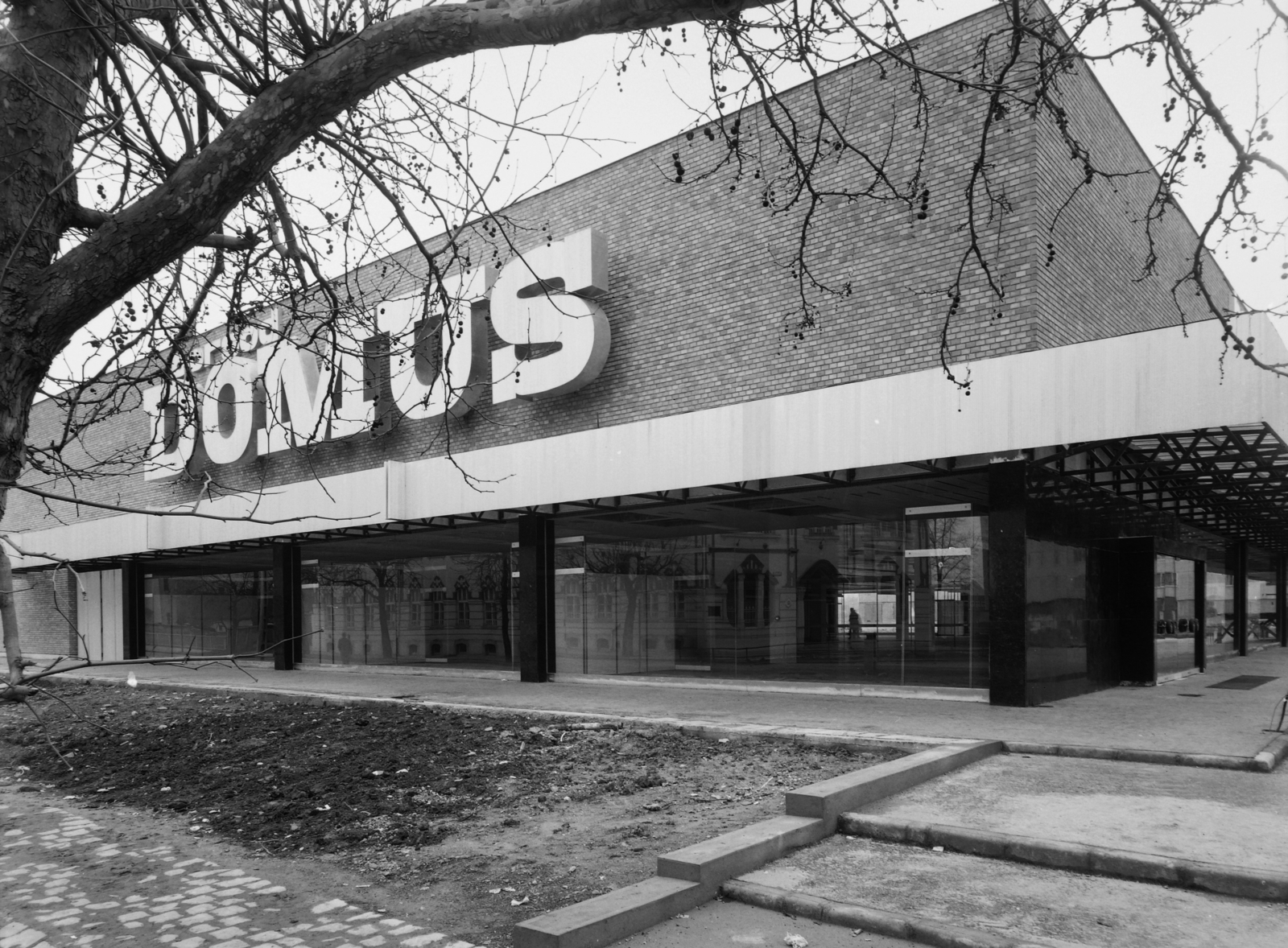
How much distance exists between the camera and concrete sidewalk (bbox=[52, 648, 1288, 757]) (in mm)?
10664

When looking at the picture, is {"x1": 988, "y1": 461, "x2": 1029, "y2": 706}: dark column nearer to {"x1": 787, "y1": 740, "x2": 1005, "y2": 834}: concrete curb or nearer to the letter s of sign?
{"x1": 787, "y1": 740, "x2": 1005, "y2": 834}: concrete curb

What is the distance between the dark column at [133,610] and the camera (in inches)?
1185

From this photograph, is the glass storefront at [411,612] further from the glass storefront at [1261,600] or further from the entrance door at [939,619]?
the glass storefront at [1261,600]

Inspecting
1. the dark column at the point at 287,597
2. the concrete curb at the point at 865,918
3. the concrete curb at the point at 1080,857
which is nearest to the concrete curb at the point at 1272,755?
the concrete curb at the point at 1080,857

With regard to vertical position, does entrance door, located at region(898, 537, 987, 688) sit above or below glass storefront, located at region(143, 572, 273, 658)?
above

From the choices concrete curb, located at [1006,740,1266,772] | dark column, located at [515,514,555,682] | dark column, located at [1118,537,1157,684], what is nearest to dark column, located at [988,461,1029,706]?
concrete curb, located at [1006,740,1266,772]

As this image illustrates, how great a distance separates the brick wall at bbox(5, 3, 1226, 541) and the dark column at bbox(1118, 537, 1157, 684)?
3.80m

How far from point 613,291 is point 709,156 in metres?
3.08

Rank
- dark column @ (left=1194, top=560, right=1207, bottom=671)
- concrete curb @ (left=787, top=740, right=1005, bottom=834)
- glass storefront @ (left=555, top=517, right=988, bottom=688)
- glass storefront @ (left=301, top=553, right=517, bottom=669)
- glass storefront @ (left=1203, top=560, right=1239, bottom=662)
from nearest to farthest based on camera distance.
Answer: concrete curb @ (left=787, top=740, right=1005, bottom=834) < glass storefront @ (left=555, top=517, right=988, bottom=688) < dark column @ (left=1194, top=560, right=1207, bottom=671) < glass storefront @ (left=301, top=553, right=517, bottom=669) < glass storefront @ (left=1203, top=560, right=1239, bottom=662)

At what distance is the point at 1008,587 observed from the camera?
43.7 feet

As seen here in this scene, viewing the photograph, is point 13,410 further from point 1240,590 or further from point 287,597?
point 1240,590

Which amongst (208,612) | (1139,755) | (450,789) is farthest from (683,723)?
(208,612)

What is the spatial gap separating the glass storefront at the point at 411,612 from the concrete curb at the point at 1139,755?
40.3ft

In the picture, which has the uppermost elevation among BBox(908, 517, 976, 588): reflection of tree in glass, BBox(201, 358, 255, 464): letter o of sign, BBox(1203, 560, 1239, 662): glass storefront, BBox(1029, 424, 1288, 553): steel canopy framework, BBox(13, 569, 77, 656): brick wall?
BBox(201, 358, 255, 464): letter o of sign
